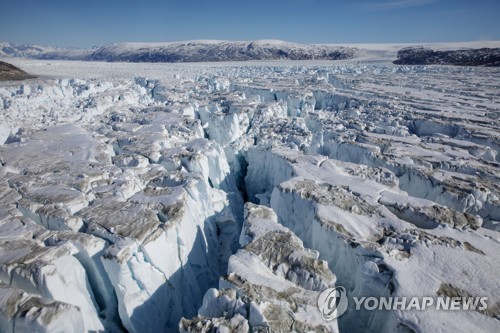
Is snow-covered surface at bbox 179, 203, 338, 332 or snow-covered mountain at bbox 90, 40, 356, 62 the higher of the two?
snow-covered mountain at bbox 90, 40, 356, 62

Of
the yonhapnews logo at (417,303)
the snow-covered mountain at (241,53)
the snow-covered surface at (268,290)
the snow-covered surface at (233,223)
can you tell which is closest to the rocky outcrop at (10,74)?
the snow-covered surface at (233,223)

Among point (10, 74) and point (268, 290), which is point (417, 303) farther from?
point (10, 74)

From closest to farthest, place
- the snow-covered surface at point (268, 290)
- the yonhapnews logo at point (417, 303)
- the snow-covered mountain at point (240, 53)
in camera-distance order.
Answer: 1. the snow-covered surface at point (268, 290)
2. the yonhapnews logo at point (417, 303)
3. the snow-covered mountain at point (240, 53)

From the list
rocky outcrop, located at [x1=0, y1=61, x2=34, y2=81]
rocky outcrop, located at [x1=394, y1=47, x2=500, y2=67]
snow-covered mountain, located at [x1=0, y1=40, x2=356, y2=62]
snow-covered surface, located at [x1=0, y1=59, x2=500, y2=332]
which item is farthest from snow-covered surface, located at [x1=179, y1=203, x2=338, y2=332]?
snow-covered mountain, located at [x1=0, y1=40, x2=356, y2=62]

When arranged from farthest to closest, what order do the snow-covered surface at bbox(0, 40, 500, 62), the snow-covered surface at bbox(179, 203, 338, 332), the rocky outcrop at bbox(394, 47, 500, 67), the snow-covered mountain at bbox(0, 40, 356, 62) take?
the snow-covered mountain at bbox(0, 40, 356, 62), the snow-covered surface at bbox(0, 40, 500, 62), the rocky outcrop at bbox(394, 47, 500, 67), the snow-covered surface at bbox(179, 203, 338, 332)

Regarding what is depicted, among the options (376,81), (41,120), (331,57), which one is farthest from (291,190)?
(331,57)

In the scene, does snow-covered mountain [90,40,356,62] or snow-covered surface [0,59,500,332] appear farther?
snow-covered mountain [90,40,356,62]

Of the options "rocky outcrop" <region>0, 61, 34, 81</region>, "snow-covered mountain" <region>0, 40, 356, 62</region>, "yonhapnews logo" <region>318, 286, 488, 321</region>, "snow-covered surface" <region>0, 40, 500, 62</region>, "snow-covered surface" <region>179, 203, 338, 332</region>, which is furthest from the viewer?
"snow-covered mountain" <region>0, 40, 356, 62</region>

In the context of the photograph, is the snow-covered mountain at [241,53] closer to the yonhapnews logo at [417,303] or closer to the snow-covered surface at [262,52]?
the snow-covered surface at [262,52]

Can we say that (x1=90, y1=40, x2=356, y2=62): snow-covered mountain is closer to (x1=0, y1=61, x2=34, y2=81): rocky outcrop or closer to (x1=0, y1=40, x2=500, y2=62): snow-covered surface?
(x1=0, y1=40, x2=500, y2=62): snow-covered surface
